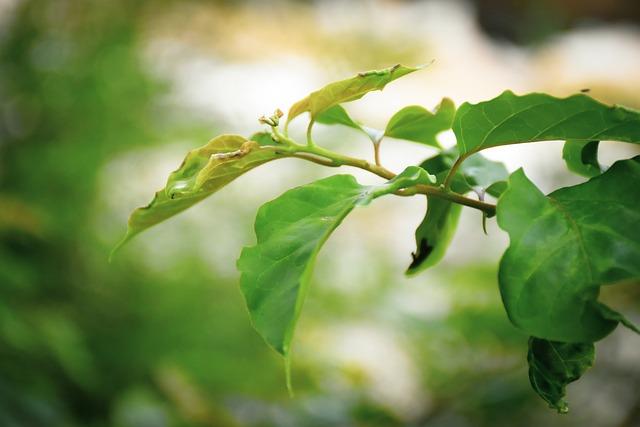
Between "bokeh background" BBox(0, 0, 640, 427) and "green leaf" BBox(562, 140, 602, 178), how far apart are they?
672 mm

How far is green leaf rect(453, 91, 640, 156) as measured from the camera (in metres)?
0.26

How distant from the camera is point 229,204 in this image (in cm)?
188

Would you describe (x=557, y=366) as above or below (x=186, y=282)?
above

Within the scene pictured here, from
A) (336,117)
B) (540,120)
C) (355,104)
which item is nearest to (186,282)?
(355,104)

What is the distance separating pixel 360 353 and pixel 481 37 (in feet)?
8.43

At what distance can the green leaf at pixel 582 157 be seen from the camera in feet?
1.05

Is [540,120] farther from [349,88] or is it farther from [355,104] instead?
[355,104]

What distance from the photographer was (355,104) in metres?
2.30

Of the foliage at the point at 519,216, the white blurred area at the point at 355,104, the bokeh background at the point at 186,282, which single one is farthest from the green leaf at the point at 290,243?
the white blurred area at the point at 355,104

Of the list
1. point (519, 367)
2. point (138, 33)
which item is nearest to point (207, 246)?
point (138, 33)

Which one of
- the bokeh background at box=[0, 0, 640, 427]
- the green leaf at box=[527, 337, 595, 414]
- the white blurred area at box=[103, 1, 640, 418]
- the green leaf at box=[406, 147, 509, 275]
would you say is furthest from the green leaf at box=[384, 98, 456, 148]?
the white blurred area at box=[103, 1, 640, 418]

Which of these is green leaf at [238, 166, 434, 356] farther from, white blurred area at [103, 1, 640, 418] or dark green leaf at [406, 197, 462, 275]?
white blurred area at [103, 1, 640, 418]

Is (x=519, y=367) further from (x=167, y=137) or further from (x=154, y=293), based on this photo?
(x=167, y=137)

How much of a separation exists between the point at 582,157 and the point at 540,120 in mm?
59
